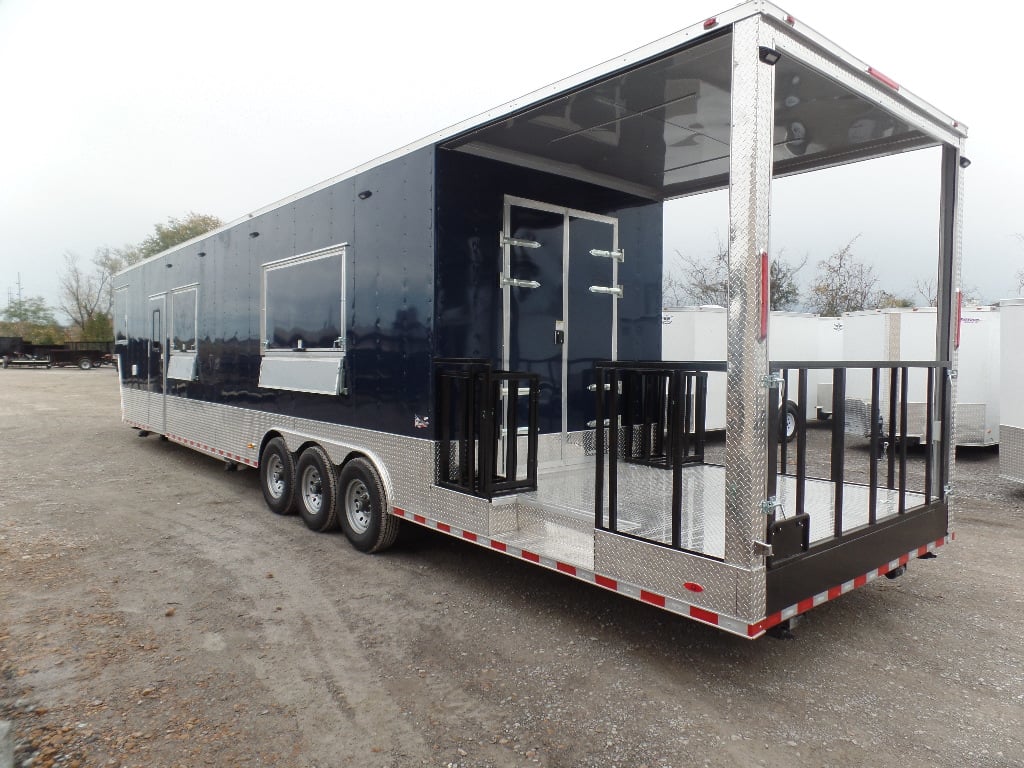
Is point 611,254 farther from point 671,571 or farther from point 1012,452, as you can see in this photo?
point 1012,452

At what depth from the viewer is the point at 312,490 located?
20.1 feet

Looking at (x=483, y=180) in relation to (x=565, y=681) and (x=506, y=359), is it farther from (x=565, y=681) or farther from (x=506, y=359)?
(x=565, y=681)

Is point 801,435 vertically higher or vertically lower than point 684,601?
higher

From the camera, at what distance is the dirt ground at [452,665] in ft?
9.39

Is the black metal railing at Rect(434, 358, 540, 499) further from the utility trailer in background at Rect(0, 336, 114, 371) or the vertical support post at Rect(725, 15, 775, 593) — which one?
the utility trailer in background at Rect(0, 336, 114, 371)

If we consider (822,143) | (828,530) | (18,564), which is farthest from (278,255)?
(828,530)

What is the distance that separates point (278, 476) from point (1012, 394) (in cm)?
757

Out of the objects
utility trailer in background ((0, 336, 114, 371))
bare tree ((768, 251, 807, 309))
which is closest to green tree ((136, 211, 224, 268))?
utility trailer in background ((0, 336, 114, 371))

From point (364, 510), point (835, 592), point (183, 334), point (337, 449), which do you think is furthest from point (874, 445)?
point (183, 334)

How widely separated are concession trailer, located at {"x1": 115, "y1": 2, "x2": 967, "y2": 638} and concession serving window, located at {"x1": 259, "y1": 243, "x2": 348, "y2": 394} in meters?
0.03

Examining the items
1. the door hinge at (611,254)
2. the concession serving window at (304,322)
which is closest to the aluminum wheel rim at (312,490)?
the concession serving window at (304,322)

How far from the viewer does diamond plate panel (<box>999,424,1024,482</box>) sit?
7.36m

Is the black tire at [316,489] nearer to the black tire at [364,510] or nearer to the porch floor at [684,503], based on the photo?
the black tire at [364,510]

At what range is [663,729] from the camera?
2.96m
